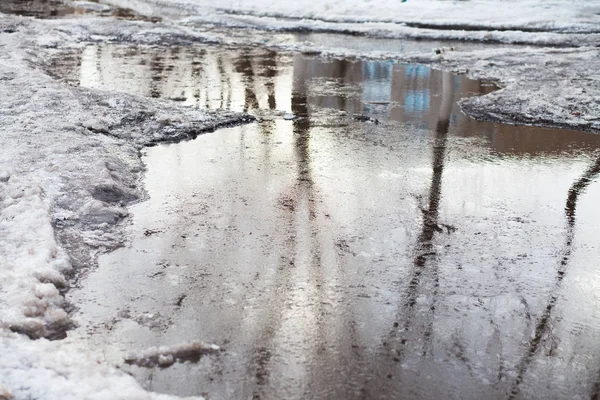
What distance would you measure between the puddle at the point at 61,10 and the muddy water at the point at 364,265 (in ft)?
56.1

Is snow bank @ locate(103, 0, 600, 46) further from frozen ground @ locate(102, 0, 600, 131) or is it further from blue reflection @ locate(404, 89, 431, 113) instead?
blue reflection @ locate(404, 89, 431, 113)

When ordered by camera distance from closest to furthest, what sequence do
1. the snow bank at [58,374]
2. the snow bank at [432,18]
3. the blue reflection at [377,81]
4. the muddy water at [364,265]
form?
the snow bank at [58,374] < the muddy water at [364,265] < the blue reflection at [377,81] < the snow bank at [432,18]

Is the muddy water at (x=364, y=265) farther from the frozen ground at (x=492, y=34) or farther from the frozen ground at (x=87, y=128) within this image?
A: the frozen ground at (x=492, y=34)

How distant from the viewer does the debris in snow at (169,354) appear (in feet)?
11.4

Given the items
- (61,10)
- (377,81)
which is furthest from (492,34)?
(61,10)

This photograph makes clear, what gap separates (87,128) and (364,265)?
433 centimetres

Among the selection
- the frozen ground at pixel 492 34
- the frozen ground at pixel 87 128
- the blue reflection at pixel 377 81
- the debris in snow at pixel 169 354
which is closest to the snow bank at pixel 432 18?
the frozen ground at pixel 492 34

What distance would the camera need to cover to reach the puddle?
22.7 meters

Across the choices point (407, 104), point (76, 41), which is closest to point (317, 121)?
point (407, 104)

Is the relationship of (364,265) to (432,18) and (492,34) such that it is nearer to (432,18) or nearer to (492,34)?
(492,34)

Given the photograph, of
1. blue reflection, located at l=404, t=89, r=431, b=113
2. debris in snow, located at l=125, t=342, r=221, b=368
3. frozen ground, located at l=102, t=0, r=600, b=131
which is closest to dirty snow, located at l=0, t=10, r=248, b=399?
debris in snow, located at l=125, t=342, r=221, b=368

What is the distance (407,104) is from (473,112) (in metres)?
1.00

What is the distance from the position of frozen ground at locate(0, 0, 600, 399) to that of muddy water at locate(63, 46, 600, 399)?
0.76 feet

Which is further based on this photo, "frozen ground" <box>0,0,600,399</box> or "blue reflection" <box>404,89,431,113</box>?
"blue reflection" <box>404,89,431,113</box>
